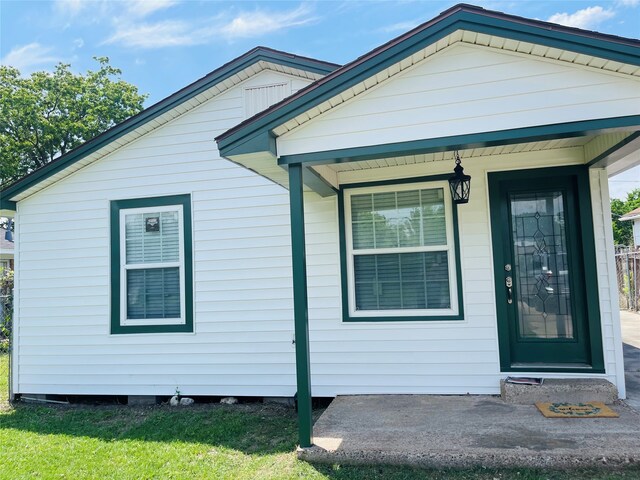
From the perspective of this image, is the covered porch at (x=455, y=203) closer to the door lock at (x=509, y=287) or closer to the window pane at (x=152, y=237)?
the door lock at (x=509, y=287)

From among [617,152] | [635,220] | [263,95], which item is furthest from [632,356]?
[635,220]

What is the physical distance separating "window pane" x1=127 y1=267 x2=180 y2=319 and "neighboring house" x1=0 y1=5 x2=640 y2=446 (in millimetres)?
29

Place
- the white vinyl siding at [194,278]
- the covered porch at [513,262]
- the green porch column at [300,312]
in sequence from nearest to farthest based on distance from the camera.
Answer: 1. the green porch column at [300,312]
2. the covered porch at [513,262]
3. the white vinyl siding at [194,278]

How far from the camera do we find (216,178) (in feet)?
18.0

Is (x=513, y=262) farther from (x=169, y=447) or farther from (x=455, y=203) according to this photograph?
(x=169, y=447)

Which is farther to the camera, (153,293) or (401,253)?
(153,293)

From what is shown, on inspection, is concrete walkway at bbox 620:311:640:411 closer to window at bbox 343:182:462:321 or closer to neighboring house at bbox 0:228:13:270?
window at bbox 343:182:462:321

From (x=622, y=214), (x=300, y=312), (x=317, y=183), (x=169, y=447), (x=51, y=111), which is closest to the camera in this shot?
(x=300, y=312)

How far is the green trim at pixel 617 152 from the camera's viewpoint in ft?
11.4

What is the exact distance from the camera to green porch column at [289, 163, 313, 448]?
341 centimetres

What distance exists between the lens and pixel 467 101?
3262mm

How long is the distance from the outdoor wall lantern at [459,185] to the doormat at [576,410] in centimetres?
208

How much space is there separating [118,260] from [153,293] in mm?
662

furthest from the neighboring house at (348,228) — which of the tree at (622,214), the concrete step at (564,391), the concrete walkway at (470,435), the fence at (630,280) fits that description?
the tree at (622,214)
